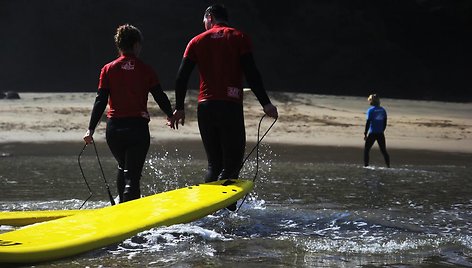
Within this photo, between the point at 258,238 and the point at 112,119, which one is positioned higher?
the point at 112,119

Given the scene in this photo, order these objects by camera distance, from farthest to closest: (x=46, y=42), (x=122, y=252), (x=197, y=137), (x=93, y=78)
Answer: (x=46, y=42) → (x=93, y=78) → (x=197, y=137) → (x=122, y=252)

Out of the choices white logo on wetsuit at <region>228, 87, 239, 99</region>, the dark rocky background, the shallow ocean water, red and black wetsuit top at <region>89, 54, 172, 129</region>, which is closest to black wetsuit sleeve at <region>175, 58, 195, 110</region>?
red and black wetsuit top at <region>89, 54, 172, 129</region>

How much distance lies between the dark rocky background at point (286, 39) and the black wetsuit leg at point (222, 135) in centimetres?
1936

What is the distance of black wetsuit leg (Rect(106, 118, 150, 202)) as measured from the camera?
6.13 m

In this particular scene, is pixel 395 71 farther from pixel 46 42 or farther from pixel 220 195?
pixel 220 195

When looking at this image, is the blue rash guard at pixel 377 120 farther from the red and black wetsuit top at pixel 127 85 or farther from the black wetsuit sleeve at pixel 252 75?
the red and black wetsuit top at pixel 127 85

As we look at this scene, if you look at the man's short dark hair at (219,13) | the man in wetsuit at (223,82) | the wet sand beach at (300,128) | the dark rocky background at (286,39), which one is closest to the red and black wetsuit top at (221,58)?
the man in wetsuit at (223,82)

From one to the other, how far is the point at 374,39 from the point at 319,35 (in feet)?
7.24

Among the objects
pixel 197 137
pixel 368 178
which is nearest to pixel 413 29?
pixel 197 137

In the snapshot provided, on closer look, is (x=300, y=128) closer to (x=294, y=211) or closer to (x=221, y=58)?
(x=294, y=211)

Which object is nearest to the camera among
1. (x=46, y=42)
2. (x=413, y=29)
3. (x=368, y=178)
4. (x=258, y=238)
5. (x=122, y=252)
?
(x=122, y=252)

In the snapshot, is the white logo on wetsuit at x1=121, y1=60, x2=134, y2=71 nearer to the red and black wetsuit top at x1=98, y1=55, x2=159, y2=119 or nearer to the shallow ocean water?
the red and black wetsuit top at x1=98, y1=55, x2=159, y2=119

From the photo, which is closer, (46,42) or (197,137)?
(197,137)

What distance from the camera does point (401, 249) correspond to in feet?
17.7
